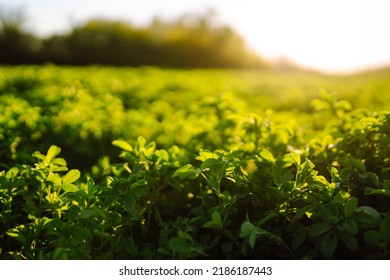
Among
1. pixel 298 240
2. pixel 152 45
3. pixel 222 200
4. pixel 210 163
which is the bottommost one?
pixel 298 240

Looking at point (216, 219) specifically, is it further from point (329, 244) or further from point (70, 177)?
point (70, 177)

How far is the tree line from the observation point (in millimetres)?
24234

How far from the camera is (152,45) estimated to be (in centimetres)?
2569

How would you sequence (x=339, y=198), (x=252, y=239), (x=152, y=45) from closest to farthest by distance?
(x=252, y=239) < (x=339, y=198) < (x=152, y=45)

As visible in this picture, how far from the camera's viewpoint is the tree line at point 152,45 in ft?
79.5

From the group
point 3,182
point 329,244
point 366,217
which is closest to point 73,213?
point 3,182

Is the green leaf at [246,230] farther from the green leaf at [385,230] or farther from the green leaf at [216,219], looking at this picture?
the green leaf at [385,230]

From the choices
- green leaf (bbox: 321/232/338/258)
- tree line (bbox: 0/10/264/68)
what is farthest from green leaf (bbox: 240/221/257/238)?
tree line (bbox: 0/10/264/68)

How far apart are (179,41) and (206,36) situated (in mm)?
2087

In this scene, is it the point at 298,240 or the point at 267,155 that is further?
the point at 267,155

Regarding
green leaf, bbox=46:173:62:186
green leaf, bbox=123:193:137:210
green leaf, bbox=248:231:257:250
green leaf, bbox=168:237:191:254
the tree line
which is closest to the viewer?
green leaf, bbox=248:231:257:250

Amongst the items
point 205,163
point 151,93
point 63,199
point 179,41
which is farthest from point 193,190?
point 179,41

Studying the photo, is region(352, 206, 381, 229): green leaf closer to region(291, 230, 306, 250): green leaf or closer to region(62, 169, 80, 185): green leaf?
region(291, 230, 306, 250): green leaf

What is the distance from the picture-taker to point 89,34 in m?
25.1
